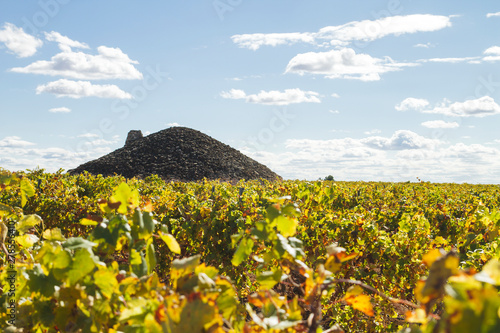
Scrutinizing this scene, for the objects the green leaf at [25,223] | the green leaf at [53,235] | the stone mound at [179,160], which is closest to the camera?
the green leaf at [53,235]

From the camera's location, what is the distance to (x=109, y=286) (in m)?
1.48

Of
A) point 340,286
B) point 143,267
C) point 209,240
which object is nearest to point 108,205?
point 143,267

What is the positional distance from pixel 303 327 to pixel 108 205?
3.07 feet

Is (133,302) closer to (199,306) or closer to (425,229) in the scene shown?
(199,306)

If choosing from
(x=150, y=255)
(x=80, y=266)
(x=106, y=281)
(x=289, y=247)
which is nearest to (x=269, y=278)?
(x=289, y=247)

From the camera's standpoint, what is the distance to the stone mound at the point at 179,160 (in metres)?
23.1

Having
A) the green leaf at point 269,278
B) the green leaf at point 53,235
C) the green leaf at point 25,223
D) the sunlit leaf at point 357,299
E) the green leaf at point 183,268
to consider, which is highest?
the green leaf at point 25,223

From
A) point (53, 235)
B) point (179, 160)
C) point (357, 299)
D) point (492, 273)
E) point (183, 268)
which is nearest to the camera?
point (492, 273)

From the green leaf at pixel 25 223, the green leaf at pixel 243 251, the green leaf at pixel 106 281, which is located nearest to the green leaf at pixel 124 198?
the green leaf at pixel 106 281

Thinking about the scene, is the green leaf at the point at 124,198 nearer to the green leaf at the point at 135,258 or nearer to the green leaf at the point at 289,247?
the green leaf at the point at 135,258

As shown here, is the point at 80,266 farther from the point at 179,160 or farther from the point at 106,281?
the point at 179,160

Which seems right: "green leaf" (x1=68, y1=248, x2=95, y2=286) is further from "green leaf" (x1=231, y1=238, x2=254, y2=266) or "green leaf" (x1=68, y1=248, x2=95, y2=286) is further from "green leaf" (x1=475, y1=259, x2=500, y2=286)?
"green leaf" (x1=475, y1=259, x2=500, y2=286)

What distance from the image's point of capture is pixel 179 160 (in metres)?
24.3

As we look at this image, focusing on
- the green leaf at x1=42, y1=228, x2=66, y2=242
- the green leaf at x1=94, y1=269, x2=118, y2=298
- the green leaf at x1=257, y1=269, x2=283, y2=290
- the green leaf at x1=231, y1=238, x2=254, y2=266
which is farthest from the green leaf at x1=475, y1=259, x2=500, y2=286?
the green leaf at x1=42, y1=228, x2=66, y2=242
